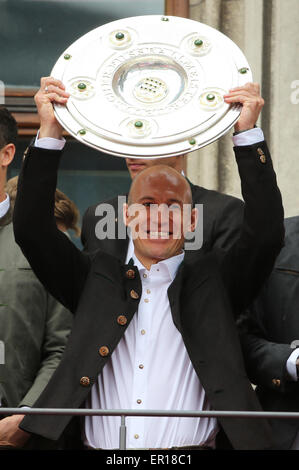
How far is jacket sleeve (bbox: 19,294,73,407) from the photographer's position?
3.99m

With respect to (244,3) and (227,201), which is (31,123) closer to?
(244,3)

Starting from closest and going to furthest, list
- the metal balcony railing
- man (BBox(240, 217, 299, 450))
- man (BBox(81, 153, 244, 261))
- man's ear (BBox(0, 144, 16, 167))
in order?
the metal balcony railing
man (BBox(240, 217, 299, 450))
man (BBox(81, 153, 244, 261))
man's ear (BBox(0, 144, 16, 167))

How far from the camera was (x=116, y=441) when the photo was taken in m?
3.45

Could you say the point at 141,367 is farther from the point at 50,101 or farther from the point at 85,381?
the point at 50,101

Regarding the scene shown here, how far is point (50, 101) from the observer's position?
3.66 metres

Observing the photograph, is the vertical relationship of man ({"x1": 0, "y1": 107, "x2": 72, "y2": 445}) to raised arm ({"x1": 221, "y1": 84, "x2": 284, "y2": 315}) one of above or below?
below

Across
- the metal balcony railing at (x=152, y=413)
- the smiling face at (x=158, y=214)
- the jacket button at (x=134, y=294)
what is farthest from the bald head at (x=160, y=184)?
the metal balcony railing at (x=152, y=413)

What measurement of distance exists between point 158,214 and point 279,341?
2.01 feet

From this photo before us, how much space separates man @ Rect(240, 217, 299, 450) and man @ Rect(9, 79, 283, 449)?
0.54ft

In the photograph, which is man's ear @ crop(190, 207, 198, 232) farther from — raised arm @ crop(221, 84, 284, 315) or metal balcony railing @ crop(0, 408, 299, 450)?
metal balcony railing @ crop(0, 408, 299, 450)

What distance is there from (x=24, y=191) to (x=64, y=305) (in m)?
0.40

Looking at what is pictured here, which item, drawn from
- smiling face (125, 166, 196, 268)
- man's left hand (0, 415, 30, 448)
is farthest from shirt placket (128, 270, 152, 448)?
man's left hand (0, 415, 30, 448)

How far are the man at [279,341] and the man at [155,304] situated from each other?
0.16 meters

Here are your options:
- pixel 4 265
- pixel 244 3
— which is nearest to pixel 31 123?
pixel 244 3
